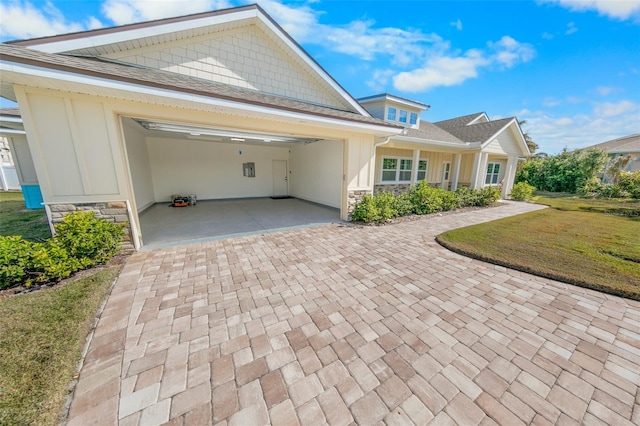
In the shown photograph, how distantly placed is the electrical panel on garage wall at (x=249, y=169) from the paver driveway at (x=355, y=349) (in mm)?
8051

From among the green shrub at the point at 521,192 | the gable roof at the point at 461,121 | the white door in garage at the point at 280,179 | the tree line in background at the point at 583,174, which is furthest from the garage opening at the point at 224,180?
the tree line in background at the point at 583,174

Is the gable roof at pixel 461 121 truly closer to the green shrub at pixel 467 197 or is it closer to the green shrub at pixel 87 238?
the green shrub at pixel 467 197

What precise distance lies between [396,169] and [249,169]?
7.40 meters

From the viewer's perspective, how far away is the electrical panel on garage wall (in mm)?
11273

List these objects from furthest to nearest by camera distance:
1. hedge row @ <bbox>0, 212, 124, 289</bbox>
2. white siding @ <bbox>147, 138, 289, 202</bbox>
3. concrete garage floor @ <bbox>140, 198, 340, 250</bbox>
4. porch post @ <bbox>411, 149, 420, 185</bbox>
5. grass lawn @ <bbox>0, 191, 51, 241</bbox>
→ 1. porch post @ <bbox>411, 149, 420, 185</bbox>
2. white siding @ <bbox>147, 138, 289, 202</bbox>
3. concrete garage floor @ <bbox>140, 198, 340, 250</bbox>
4. grass lawn @ <bbox>0, 191, 51, 241</bbox>
5. hedge row @ <bbox>0, 212, 124, 289</bbox>

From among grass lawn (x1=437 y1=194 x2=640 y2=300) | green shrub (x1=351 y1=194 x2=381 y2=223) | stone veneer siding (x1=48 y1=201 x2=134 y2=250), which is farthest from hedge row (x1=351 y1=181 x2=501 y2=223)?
stone veneer siding (x1=48 y1=201 x2=134 y2=250)

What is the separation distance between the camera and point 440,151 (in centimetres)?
1130

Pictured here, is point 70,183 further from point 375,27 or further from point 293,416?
point 375,27

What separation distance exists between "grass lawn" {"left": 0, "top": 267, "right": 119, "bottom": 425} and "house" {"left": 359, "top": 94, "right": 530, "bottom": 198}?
8958 millimetres

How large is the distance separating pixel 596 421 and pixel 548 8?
10499 mm

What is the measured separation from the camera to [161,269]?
12.4ft

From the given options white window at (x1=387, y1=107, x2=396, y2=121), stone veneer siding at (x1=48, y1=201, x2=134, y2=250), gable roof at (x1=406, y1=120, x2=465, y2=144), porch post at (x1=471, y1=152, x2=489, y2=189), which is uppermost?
white window at (x1=387, y1=107, x2=396, y2=121)

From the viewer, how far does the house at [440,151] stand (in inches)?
398

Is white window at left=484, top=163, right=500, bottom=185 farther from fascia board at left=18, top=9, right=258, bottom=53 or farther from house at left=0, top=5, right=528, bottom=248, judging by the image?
fascia board at left=18, top=9, right=258, bottom=53
